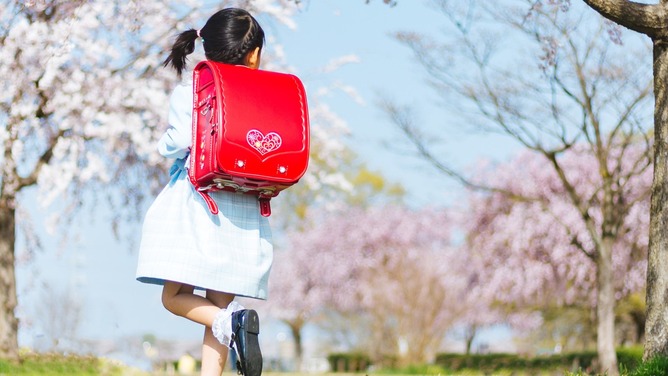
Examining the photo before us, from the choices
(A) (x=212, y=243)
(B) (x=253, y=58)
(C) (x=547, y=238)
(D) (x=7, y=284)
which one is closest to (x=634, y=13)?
(B) (x=253, y=58)

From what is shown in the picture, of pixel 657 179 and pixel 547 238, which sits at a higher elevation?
pixel 547 238

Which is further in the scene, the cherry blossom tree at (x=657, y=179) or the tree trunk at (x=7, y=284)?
the tree trunk at (x=7, y=284)

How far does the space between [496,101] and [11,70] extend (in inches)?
290

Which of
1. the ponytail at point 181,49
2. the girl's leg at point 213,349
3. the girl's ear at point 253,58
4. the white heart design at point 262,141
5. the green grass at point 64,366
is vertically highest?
the ponytail at point 181,49

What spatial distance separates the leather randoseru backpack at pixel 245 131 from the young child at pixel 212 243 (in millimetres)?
87

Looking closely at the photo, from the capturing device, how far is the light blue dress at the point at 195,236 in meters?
3.68

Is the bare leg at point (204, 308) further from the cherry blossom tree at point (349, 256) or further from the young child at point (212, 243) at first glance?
the cherry blossom tree at point (349, 256)

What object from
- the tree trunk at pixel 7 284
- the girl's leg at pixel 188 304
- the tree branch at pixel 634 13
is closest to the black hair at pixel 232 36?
the girl's leg at pixel 188 304

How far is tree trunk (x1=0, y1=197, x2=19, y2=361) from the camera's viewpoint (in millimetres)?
9836

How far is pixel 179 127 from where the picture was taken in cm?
386

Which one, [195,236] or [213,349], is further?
[213,349]

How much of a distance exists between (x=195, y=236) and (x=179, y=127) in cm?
51

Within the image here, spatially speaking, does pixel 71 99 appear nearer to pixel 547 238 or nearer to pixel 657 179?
pixel 657 179

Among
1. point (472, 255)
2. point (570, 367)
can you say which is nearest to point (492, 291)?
point (472, 255)
